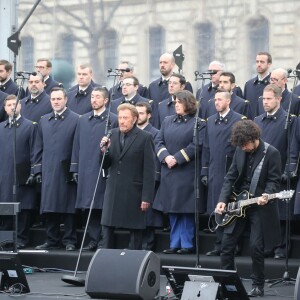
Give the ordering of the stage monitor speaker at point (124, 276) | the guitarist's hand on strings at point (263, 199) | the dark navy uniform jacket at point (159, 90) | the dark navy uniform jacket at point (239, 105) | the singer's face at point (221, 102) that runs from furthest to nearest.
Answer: the dark navy uniform jacket at point (159, 90) < the dark navy uniform jacket at point (239, 105) < the singer's face at point (221, 102) < the guitarist's hand on strings at point (263, 199) < the stage monitor speaker at point (124, 276)

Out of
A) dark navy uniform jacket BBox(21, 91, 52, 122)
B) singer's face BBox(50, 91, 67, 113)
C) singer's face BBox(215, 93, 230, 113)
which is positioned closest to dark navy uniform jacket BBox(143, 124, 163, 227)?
singer's face BBox(215, 93, 230, 113)

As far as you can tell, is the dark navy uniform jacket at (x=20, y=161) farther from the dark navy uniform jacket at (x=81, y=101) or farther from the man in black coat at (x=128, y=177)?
the man in black coat at (x=128, y=177)

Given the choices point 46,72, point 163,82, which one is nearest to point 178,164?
point 163,82

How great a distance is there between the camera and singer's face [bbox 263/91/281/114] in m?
11.2

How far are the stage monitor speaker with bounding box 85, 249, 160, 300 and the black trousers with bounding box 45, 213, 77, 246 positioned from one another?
2.67m

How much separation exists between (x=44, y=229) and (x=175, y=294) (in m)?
3.61

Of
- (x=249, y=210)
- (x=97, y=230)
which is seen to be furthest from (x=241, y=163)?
(x=97, y=230)

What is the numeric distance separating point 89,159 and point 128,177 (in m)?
1.12

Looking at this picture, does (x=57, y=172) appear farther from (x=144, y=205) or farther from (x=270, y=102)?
(x=270, y=102)

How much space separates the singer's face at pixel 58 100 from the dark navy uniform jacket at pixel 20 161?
16.5 inches

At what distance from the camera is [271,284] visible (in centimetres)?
1058

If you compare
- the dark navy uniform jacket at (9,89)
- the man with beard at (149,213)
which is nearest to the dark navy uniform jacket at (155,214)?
the man with beard at (149,213)

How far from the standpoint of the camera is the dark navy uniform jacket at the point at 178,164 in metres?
11.7

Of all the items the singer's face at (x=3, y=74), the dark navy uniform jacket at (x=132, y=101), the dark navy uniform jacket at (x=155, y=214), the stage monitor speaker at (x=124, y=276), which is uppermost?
the singer's face at (x=3, y=74)
